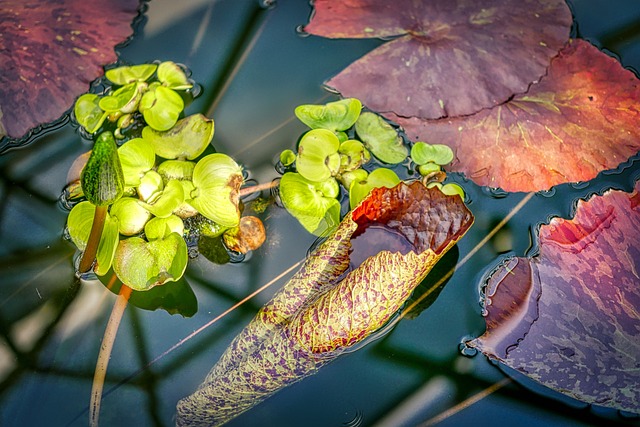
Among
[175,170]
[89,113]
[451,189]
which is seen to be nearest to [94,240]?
[175,170]

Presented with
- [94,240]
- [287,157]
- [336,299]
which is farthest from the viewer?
[287,157]

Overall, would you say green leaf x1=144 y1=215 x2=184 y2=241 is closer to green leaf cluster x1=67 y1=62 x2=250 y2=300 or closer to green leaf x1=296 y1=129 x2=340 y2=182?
green leaf cluster x1=67 y1=62 x2=250 y2=300

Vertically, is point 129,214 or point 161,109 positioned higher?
point 161,109

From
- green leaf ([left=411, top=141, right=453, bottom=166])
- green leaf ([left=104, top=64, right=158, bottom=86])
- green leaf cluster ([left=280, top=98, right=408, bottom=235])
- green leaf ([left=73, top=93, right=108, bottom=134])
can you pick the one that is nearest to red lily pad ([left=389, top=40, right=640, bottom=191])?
green leaf ([left=411, top=141, right=453, bottom=166])

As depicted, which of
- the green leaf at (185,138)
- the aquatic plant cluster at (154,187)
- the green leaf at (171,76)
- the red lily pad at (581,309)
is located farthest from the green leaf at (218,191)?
the red lily pad at (581,309)

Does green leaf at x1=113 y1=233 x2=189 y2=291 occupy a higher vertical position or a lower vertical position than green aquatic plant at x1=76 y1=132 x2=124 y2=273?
lower

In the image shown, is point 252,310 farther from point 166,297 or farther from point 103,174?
point 103,174
